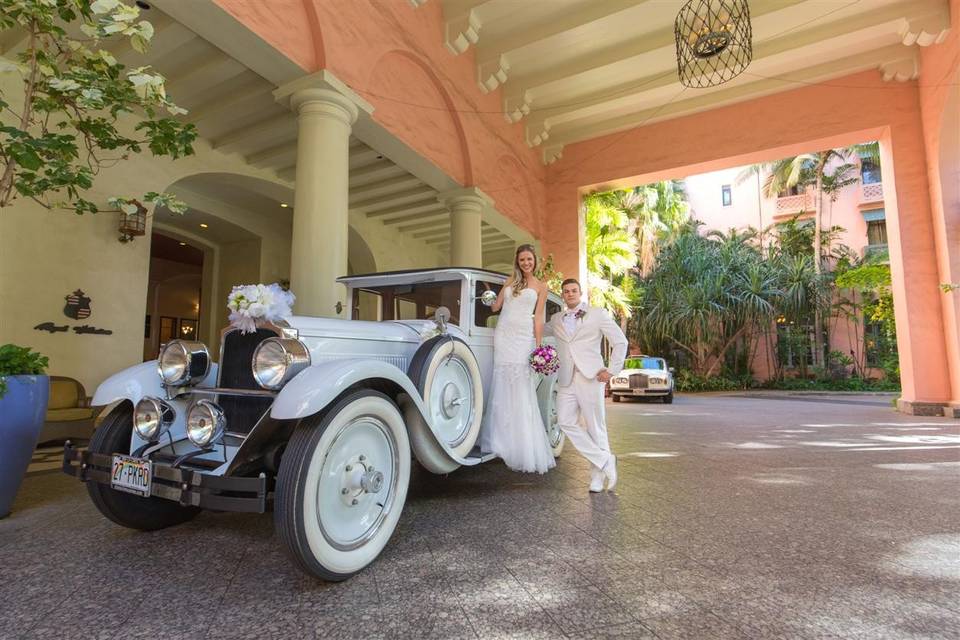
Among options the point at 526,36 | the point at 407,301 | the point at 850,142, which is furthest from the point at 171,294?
the point at 850,142

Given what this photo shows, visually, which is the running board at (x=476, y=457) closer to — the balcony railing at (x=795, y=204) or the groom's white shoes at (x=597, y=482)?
the groom's white shoes at (x=597, y=482)

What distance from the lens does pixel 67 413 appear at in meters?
5.35

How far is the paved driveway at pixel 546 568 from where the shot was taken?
5.15 ft

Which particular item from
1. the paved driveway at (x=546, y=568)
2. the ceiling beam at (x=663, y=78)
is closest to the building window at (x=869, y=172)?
the ceiling beam at (x=663, y=78)

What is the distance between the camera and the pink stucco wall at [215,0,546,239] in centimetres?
472

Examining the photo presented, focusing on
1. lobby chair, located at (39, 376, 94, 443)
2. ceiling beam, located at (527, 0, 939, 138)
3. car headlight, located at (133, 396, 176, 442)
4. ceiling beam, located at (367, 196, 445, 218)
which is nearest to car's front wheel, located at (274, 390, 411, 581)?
car headlight, located at (133, 396, 176, 442)

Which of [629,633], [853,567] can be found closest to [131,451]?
[629,633]

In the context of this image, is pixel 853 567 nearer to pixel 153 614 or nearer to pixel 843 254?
pixel 153 614

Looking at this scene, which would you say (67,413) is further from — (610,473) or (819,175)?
(819,175)

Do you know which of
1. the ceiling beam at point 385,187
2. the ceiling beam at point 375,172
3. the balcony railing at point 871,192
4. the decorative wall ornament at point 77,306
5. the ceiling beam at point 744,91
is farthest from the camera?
the balcony railing at point 871,192

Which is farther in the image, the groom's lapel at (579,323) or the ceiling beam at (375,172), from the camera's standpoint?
the ceiling beam at (375,172)

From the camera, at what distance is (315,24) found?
4812 mm

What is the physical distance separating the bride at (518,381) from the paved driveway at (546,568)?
276 mm

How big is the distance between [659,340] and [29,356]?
20.1 meters
